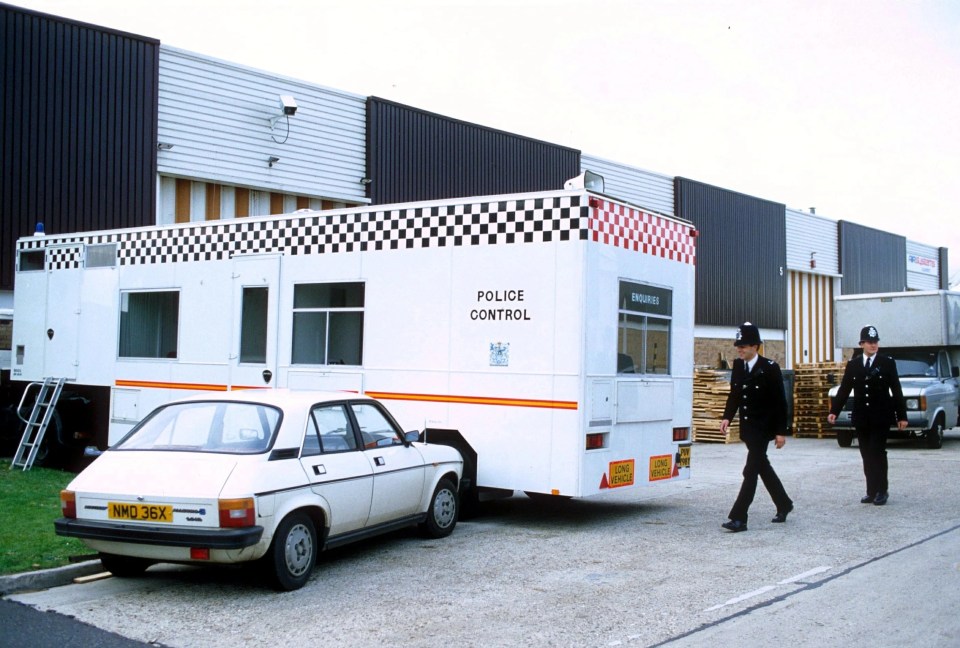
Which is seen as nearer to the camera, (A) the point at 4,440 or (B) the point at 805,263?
(A) the point at 4,440

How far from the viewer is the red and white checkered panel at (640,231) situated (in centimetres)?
970

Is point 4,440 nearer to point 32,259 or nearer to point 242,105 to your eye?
point 32,259

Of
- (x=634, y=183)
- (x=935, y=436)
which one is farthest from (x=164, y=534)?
(x=634, y=183)

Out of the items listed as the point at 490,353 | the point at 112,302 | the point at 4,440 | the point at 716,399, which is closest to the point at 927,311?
the point at 716,399

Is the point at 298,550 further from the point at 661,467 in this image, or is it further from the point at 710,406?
the point at 710,406

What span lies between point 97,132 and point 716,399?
13400 mm

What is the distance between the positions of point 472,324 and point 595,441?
1.71 meters

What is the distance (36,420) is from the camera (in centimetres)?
1375

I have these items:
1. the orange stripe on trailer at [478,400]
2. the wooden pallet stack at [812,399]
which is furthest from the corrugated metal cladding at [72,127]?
the wooden pallet stack at [812,399]

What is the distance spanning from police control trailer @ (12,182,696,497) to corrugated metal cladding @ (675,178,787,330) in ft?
69.2

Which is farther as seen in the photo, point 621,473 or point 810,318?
point 810,318

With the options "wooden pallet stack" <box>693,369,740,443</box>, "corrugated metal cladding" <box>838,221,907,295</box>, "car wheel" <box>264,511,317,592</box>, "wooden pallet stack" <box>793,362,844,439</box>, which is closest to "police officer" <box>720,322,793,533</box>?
"car wheel" <box>264,511,317,592</box>

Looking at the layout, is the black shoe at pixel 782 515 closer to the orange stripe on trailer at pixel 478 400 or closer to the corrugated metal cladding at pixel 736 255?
the orange stripe on trailer at pixel 478 400

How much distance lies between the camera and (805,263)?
37.6 meters
